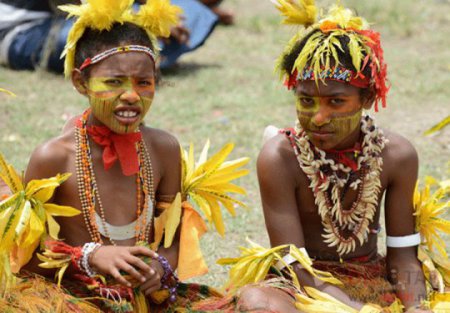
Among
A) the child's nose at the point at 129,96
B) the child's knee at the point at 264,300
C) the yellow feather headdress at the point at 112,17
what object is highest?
the yellow feather headdress at the point at 112,17

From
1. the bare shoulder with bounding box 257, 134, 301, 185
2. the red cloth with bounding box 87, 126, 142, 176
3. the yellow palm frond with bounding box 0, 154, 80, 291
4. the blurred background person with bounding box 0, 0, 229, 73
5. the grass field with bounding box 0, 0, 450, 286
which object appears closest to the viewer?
the yellow palm frond with bounding box 0, 154, 80, 291

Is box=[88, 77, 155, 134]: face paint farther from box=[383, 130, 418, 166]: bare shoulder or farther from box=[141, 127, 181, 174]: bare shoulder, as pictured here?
box=[383, 130, 418, 166]: bare shoulder

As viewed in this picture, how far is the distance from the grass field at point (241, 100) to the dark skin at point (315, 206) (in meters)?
0.96

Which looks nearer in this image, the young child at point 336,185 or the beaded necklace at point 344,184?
the young child at point 336,185

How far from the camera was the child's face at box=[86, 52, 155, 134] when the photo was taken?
144 inches

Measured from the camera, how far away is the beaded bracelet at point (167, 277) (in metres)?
3.67

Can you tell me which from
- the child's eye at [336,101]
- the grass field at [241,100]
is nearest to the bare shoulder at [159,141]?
the child's eye at [336,101]

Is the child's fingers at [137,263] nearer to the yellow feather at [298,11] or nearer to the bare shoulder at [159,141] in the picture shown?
the bare shoulder at [159,141]

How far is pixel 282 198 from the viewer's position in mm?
3861

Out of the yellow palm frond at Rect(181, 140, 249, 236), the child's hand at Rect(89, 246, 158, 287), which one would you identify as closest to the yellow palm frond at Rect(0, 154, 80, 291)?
the child's hand at Rect(89, 246, 158, 287)

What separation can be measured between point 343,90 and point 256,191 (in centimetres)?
241

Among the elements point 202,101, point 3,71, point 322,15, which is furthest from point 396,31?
point 322,15

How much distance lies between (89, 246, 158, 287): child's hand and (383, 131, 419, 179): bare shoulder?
4.05 ft

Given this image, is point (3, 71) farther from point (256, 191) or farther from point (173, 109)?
point (256, 191)
